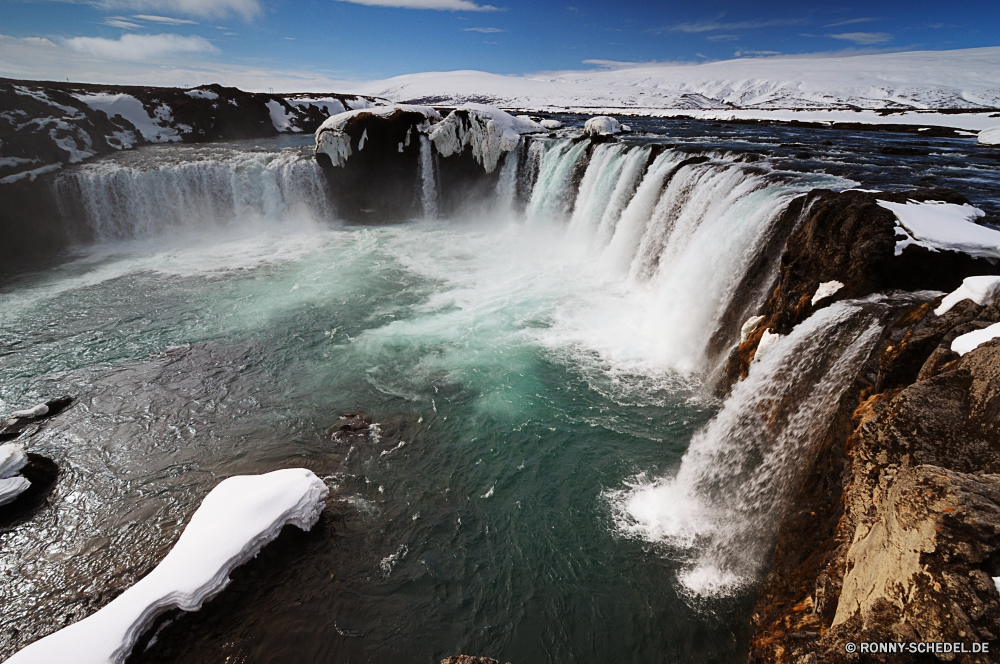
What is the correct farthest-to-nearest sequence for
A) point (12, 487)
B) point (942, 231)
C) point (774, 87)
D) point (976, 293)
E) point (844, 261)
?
1. point (774, 87)
2. point (12, 487)
3. point (844, 261)
4. point (942, 231)
5. point (976, 293)

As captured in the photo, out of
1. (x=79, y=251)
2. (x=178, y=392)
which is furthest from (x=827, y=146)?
(x=79, y=251)

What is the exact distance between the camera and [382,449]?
336 inches

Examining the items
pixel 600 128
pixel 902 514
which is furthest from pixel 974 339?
pixel 600 128

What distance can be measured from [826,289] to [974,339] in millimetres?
3348

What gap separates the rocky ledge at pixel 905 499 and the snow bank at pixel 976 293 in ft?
0.06

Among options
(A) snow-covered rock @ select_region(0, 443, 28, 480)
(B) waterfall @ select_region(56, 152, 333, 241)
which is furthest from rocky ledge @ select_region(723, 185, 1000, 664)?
(B) waterfall @ select_region(56, 152, 333, 241)

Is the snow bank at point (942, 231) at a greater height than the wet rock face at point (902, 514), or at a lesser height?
greater

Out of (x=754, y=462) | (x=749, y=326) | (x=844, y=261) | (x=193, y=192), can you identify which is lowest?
(x=754, y=462)

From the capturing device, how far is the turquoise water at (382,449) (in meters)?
5.70

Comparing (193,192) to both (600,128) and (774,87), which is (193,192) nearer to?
(600,128)

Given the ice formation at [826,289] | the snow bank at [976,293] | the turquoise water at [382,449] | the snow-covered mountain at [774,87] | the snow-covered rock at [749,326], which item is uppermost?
the snow-covered mountain at [774,87]

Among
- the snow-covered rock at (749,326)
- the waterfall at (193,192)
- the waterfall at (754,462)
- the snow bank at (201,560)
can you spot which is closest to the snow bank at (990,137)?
the snow-covered rock at (749,326)

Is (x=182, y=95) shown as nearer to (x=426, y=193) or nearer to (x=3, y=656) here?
(x=426, y=193)

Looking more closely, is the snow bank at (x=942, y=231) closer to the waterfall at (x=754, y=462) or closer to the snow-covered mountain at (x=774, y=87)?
the waterfall at (x=754, y=462)
